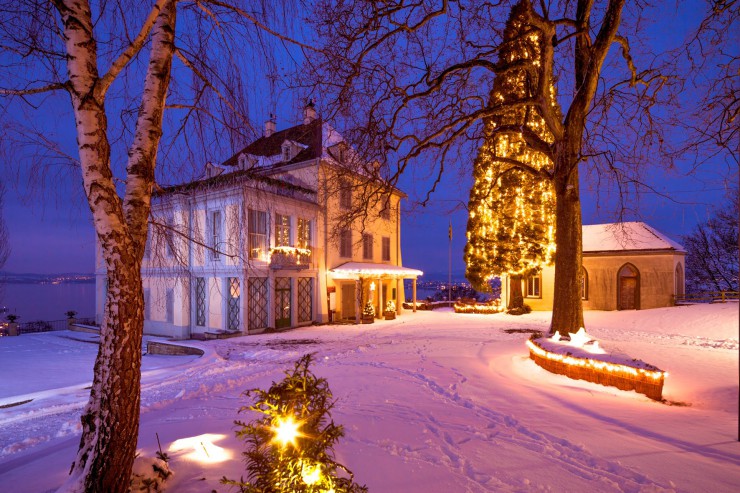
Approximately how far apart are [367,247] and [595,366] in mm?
19434

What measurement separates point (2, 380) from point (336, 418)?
11.8 metres

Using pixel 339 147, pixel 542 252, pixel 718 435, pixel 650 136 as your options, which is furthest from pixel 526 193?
pixel 718 435

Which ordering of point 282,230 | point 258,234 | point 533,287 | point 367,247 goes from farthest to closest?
point 533,287
point 367,247
point 282,230
point 258,234

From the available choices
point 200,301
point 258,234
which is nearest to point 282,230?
point 258,234

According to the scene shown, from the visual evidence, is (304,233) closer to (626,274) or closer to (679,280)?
(626,274)

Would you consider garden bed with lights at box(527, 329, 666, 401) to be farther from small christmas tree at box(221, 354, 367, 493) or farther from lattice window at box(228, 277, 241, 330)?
lattice window at box(228, 277, 241, 330)

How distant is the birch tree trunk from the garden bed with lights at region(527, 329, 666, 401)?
8.18 metres

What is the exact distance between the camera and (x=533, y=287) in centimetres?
2817

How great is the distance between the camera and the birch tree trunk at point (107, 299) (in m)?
3.78

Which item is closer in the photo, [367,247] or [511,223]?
[511,223]

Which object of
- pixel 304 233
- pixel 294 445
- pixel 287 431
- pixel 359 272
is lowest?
pixel 294 445

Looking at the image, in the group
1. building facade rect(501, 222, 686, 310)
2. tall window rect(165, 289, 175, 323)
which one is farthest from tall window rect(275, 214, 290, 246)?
building facade rect(501, 222, 686, 310)

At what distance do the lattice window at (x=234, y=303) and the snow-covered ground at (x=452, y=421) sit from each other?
5941mm

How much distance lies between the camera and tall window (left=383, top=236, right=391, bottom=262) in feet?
96.4
